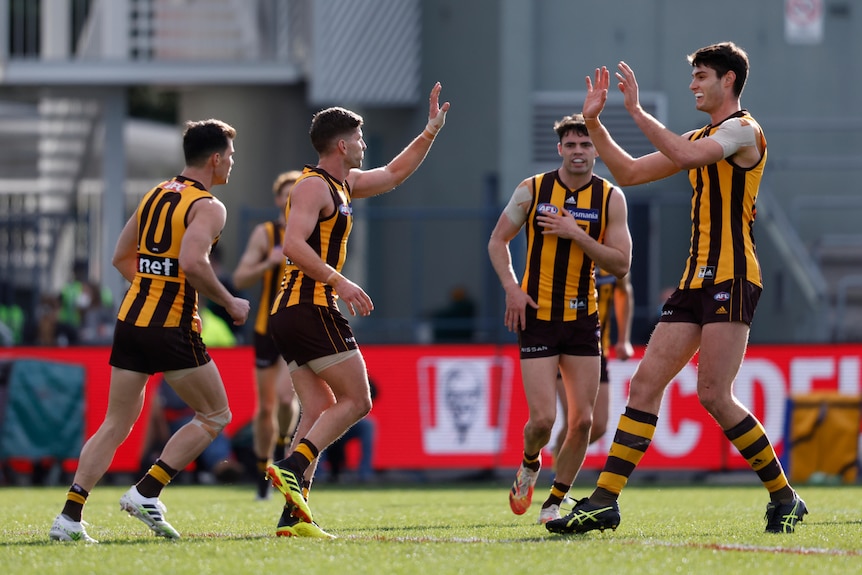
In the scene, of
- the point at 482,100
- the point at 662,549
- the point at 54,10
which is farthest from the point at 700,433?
the point at 54,10

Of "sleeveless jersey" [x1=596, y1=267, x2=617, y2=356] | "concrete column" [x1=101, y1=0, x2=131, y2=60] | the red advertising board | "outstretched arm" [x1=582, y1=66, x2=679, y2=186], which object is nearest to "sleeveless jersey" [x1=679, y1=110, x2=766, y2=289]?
"outstretched arm" [x1=582, y1=66, x2=679, y2=186]

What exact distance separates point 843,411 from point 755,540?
24.3ft

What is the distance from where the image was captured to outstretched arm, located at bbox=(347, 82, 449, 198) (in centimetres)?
804

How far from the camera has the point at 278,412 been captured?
37.6ft

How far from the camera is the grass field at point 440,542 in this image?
239 inches

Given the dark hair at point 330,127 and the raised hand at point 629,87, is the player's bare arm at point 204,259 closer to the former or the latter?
the dark hair at point 330,127

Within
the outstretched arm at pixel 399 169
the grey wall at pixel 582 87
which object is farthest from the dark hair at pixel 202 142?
the grey wall at pixel 582 87

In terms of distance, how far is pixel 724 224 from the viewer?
728cm

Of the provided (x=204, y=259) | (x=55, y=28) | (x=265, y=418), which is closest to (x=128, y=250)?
(x=204, y=259)

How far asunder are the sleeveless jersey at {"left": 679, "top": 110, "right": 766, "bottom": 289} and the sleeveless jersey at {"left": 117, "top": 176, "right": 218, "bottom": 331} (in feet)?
8.01

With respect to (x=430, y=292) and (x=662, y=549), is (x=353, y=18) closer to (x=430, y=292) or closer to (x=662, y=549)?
(x=430, y=292)

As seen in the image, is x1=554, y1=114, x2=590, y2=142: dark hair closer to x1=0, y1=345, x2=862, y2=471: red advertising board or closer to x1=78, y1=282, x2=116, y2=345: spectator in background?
x1=0, y1=345, x2=862, y2=471: red advertising board

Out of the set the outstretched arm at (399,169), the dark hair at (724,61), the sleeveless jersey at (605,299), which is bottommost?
the sleeveless jersey at (605,299)

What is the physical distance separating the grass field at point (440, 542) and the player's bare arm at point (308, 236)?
1.18 m
